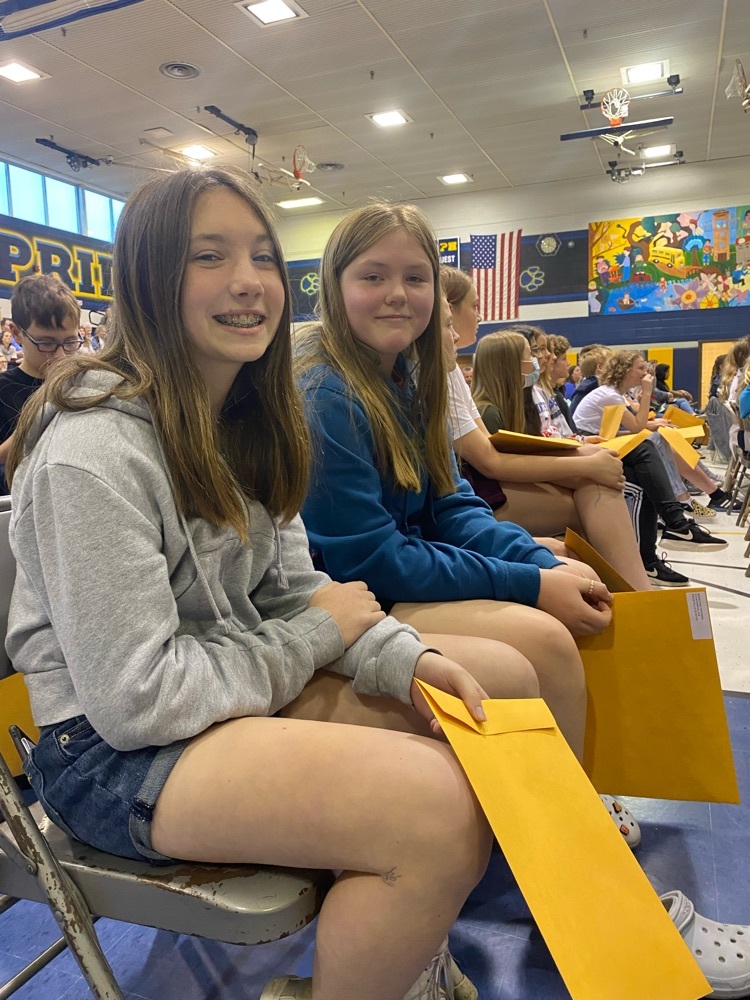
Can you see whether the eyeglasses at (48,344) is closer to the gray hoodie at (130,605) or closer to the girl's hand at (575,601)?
the gray hoodie at (130,605)

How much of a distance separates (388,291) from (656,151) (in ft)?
32.4

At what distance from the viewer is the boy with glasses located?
2404mm

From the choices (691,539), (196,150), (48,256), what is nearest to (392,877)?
(691,539)

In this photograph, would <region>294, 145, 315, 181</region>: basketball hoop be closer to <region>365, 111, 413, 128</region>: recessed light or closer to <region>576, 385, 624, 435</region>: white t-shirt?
<region>365, 111, 413, 128</region>: recessed light

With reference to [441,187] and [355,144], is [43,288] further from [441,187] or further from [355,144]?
[441,187]

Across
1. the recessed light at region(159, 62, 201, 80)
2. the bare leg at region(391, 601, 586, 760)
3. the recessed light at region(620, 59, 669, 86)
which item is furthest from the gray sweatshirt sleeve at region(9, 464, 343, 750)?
the recessed light at region(620, 59, 669, 86)

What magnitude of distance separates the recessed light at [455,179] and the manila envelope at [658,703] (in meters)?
10.3

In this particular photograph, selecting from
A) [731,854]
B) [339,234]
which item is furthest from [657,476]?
[339,234]

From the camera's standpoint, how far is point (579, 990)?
736mm

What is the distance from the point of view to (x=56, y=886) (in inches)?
32.9

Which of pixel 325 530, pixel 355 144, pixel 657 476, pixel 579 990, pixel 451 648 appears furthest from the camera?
pixel 355 144

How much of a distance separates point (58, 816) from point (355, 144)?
30.3 ft

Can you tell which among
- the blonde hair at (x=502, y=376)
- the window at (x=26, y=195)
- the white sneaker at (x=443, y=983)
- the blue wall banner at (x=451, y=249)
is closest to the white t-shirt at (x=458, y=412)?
the blonde hair at (x=502, y=376)

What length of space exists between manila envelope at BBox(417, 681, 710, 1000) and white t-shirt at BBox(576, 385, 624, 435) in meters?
4.75
